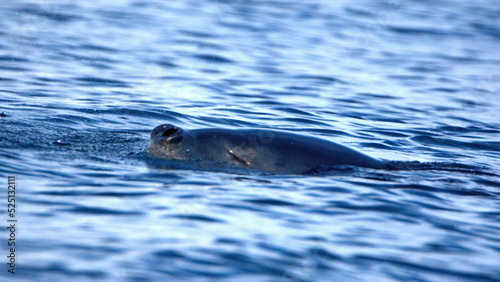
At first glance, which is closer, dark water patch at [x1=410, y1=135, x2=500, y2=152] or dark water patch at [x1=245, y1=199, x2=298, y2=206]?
dark water patch at [x1=245, y1=199, x2=298, y2=206]

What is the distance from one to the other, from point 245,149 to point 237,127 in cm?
319

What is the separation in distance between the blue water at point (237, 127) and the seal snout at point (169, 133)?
0.31 metres

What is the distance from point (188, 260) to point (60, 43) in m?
12.2

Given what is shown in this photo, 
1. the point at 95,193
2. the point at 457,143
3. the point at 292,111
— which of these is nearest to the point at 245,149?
the point at 95,193

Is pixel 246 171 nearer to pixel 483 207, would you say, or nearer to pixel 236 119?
pixel 483 207

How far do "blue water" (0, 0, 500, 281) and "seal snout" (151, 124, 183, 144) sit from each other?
12.3 inches

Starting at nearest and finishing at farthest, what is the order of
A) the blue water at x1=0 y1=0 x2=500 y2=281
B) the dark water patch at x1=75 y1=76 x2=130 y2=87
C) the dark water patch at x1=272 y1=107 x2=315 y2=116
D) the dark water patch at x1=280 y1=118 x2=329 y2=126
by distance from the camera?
the blue water at x1=0 y1=0 x2=500 y2=281, the dark water patch at x1=280 y1=118 x2=329 y2=126, the dark water patch at x1=272 y1=107 x2=315 y2=116, the dark water patch at x1=75 y1=76 x2=130 y2=87

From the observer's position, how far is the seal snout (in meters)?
7.99

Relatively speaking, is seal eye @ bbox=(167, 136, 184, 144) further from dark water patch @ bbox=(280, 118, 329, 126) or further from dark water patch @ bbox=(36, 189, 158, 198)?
dark water patch @ bbox=(280, 118, 329, 126)

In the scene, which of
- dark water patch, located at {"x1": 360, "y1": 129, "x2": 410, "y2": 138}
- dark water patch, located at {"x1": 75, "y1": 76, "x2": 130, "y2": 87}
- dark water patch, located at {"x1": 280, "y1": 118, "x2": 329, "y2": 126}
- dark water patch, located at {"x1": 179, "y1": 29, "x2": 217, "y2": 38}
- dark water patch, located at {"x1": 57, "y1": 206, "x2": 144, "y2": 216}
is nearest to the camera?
dark water patch, located at {"x1": 57, "y1": 206, "x2": 144, "y2": 216}

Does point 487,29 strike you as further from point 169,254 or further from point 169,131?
point 169,254

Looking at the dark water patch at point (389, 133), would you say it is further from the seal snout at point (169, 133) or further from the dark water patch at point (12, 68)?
the dark water patch at point (12, 68)

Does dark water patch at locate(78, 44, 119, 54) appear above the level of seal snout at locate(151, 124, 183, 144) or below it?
above

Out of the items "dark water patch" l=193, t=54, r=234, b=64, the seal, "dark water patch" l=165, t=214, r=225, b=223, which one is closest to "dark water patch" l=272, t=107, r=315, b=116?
"dark water patch" l=193, t=54, r=234, b=64
